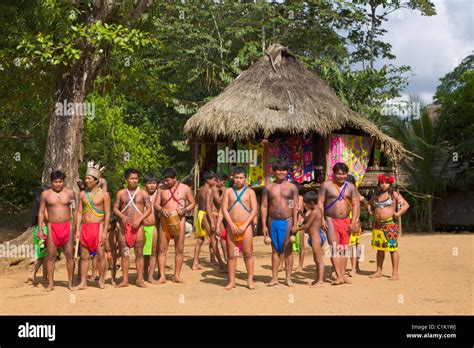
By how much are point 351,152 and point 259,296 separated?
982 centimetres

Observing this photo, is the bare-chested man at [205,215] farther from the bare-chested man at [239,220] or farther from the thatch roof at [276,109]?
the thatch roof at [276,109]

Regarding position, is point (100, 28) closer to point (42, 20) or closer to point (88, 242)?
point (42, 20)

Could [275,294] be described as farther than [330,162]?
No

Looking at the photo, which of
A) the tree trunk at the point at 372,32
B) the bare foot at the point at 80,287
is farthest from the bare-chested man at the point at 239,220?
the tree trunk at the point at 372,32

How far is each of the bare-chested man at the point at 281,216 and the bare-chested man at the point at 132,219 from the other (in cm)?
158

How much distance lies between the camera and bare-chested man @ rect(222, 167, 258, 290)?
6.63 metres

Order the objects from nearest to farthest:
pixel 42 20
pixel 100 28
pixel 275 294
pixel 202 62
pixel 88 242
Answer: pixel 275 294 < pixel 88 242 < pixel 100 28 < pixel 42 20 < pixel 202 62

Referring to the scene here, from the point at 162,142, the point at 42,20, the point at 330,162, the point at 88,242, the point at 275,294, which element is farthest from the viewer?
the point at 162,142

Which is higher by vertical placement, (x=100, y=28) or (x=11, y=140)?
(x=100, y=28)

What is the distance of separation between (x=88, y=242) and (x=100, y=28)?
345 cm

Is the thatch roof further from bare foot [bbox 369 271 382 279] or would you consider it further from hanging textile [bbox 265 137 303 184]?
bare foot [bbox 369 271 382 279]

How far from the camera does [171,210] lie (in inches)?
277

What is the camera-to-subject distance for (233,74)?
744 inches

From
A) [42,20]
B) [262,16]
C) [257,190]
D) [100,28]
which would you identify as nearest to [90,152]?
[257,190]
